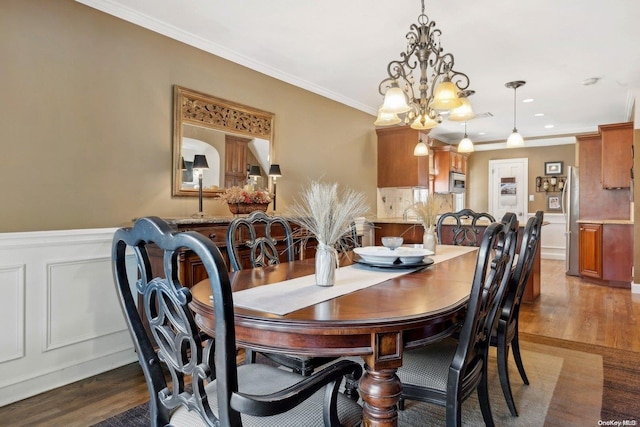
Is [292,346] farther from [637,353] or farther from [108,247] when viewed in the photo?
[637,353]

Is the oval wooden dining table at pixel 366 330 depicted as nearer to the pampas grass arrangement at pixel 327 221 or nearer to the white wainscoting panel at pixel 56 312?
the pampas grass arrangement at pixel 327 221

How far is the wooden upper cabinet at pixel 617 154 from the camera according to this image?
17.7 feet

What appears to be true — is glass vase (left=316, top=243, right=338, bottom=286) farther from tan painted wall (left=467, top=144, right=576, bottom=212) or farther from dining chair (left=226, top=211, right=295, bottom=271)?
tan painted wall (left=467, top=144, right=576, bottom=212)

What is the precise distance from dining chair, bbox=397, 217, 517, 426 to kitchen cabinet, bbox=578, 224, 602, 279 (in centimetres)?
480

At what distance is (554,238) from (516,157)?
6.00ft

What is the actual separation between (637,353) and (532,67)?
9.01ft

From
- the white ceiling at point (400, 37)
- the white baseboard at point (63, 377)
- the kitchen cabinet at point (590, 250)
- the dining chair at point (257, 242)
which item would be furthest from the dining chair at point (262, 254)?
the kitchen cabinet at point (590, 250)

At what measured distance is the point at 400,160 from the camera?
5.69 metres

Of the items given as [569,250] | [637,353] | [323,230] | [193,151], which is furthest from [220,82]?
[569,250]

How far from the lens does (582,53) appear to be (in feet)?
12.0

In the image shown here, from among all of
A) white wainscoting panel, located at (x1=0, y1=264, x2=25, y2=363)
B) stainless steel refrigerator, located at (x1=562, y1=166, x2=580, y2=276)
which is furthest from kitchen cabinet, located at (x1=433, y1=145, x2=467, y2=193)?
white wainscoting panel, located at (x1=0, y1=264, x2=25, y2=363)

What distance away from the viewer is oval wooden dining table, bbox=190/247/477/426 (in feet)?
3.73

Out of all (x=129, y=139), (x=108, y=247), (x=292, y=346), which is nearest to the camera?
(x=292, y=346)

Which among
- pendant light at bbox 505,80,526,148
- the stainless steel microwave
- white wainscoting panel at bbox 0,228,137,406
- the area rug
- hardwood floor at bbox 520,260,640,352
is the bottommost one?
the area rug
